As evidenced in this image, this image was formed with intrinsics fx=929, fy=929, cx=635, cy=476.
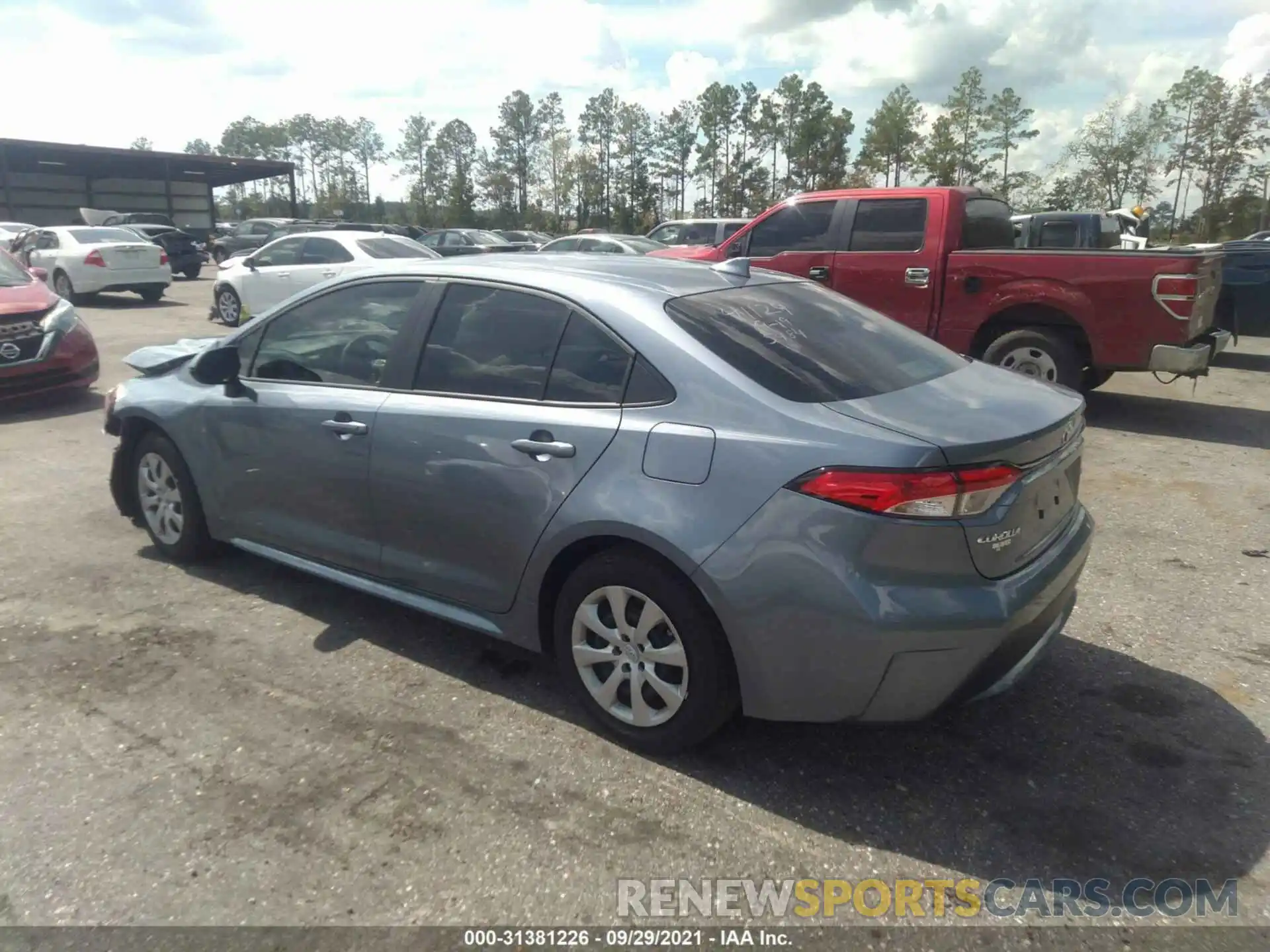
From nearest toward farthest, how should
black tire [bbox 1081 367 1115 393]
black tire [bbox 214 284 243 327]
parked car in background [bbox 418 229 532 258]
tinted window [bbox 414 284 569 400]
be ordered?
tinted window [bbox 414 284 569 400] < black tire [bbox 1081 367 1115 393] < black tire [bbox 214 284 243 327] < parked car in background [bbox 418 229 532 258]

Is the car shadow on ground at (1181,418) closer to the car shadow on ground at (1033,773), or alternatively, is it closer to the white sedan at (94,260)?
the car shadow on ground at (1033,773)

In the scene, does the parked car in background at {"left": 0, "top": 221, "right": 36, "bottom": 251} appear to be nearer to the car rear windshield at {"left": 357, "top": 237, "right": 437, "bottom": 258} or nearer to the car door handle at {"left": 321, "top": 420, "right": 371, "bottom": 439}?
the car rear windshield at {"left": 357, "top": 237, "right": 437, "bottom": 258}

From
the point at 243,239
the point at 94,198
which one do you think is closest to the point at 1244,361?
the point at 243,239

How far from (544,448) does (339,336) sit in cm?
139

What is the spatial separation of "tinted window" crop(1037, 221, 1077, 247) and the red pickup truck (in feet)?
14.1

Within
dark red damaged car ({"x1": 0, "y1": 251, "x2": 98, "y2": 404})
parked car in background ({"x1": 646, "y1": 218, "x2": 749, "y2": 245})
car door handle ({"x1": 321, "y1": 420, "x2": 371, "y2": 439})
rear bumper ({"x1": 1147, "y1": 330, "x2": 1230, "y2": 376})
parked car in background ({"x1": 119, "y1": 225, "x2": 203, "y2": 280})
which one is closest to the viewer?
car door handle ({"x1": 321, "y1": 420, "x2": 371, "y2": 439})

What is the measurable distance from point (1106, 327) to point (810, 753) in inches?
229

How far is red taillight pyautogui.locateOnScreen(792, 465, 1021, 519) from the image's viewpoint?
2.58 metres

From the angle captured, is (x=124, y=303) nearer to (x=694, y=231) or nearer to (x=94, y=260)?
(x=94, y=260)

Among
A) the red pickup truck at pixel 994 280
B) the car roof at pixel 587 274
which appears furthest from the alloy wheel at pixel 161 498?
the red pickup truck at pixel 994 280

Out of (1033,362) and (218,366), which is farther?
(1033,362)

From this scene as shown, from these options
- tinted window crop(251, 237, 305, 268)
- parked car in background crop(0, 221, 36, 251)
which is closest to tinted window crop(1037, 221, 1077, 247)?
tinted window crop(251, 237, 305, 268)

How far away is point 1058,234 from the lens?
13094mm

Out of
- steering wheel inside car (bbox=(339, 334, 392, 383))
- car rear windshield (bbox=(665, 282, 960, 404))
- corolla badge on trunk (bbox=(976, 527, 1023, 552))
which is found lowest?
corolla badge on trunk (bbox=(976, 527, 1023, 552))
